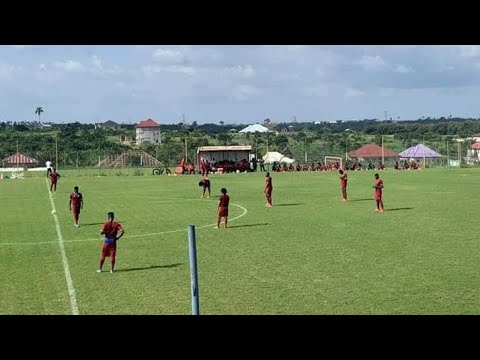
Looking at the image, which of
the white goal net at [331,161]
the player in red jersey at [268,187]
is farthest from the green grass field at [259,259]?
the white goal net at [331,161]

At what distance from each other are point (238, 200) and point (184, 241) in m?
13.5

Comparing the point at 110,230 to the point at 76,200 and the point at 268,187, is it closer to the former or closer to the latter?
the point at 76,200

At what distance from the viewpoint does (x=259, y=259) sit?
15.9 metres

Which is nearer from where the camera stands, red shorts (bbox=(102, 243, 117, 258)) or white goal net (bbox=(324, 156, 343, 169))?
red shorts (bbox=(102, 243, 117, 258))

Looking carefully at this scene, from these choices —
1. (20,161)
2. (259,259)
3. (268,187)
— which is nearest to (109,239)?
(259,259)

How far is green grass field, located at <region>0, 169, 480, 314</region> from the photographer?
11.4 metres

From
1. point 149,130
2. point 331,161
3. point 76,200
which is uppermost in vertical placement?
point 149,130

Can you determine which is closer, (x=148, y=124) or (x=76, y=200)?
(x=76, y=200)

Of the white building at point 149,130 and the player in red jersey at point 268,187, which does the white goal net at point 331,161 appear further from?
the white building at point 149,130

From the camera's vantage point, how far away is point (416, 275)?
13.6 m

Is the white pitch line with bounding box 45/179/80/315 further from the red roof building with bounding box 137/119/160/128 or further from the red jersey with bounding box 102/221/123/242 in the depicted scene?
the red roof building with bounding box 137/119/160/128

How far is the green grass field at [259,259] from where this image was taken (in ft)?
37.4

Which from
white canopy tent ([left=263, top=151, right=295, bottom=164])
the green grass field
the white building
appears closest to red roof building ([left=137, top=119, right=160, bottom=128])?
the white building
